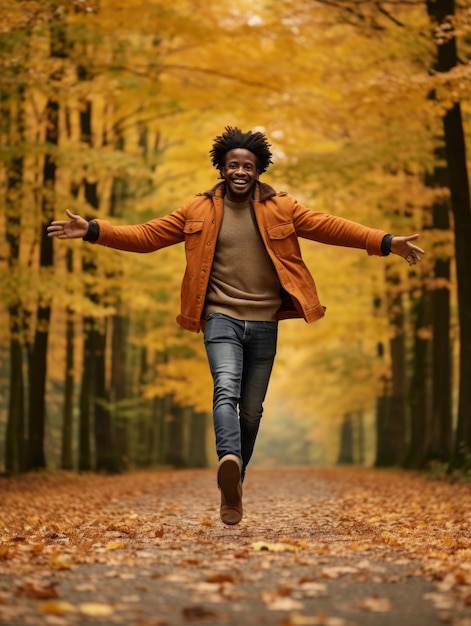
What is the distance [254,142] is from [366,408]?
29.0 m

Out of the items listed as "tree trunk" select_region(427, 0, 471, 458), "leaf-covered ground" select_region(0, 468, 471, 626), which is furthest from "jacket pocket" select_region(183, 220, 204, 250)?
"tree trunk" select_region(427, 0, 471, 458)

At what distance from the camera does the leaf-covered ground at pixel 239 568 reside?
142 inches

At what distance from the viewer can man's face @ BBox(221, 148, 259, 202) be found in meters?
6.40

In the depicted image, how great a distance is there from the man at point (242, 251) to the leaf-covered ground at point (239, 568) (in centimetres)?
83

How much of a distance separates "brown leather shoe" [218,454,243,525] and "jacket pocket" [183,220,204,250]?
4.78 feet

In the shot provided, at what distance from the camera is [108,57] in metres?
16.0

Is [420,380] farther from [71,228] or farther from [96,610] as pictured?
[96,610]

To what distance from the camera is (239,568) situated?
458 centimetres

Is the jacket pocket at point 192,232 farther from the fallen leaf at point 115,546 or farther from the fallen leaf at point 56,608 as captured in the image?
the fallen leaf at point 56,608

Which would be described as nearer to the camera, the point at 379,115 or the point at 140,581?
the point at 140,581

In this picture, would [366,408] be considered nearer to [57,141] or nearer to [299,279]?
[57,141]

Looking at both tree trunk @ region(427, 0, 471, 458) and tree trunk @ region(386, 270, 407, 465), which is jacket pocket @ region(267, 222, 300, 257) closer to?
tree trunk @ region(427, 0, 471, 458)

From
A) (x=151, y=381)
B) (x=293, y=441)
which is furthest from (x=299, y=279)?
(x=293, y=441)

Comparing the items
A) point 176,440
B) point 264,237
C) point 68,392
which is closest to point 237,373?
point 264,237
